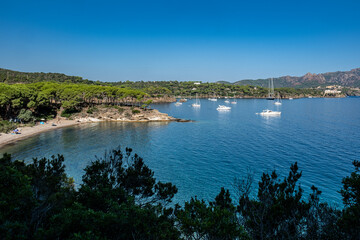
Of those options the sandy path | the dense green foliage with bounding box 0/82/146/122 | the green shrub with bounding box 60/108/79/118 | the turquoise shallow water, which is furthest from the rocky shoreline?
the turquoise shallow water

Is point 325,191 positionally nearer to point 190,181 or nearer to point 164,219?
point 190,181

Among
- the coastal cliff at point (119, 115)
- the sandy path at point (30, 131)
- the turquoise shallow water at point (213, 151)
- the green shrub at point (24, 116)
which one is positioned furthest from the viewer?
the coastal cliff at point (119, 115)

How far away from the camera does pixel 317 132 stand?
49.6 m

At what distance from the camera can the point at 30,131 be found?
47969 mm

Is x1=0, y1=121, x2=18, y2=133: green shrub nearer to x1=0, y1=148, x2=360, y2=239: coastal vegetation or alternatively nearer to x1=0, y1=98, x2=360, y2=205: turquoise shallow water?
x1=0, y1=98, x2=360, y2=205: turquoise shallow water

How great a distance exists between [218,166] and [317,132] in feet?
110

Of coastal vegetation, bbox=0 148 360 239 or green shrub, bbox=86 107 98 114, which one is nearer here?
coastal vegetation, bbox=0 148 360 239

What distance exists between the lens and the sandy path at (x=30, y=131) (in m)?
41.0

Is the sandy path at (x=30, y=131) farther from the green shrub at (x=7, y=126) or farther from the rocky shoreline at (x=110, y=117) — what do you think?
the green shrub at (x=7, y=126)

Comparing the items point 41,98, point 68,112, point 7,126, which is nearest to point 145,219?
point 7,126

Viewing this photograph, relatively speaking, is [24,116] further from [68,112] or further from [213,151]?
[213,151]

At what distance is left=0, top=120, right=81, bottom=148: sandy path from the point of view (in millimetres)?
41016

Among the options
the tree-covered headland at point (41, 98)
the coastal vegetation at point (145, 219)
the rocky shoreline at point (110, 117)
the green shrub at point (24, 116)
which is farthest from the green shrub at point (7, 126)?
the coastal vegetation at point (145, 219)

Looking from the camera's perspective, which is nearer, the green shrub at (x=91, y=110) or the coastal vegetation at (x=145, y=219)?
the coastal vegetation at (x=145, y=219)
